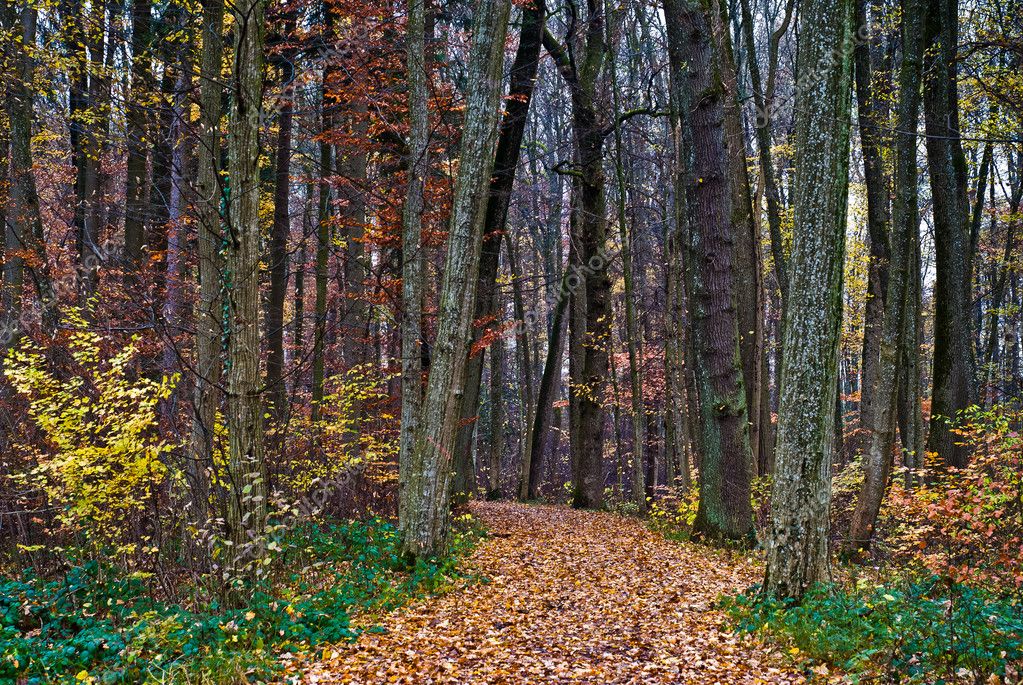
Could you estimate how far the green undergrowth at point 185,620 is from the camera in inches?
190

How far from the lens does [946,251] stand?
1149cm

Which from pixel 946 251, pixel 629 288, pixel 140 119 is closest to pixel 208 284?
pixel 140 119

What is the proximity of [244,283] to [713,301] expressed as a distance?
Result: 22.1ft

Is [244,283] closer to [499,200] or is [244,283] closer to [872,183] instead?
[499,200]

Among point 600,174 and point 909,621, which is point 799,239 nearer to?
point 909,621

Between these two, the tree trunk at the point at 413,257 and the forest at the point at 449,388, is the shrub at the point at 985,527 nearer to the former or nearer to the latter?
the forest at the point at 449,388

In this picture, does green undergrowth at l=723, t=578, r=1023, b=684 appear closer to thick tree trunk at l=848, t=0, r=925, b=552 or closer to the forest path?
the forest path

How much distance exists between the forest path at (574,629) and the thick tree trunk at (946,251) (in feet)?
14.1

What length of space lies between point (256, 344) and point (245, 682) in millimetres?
2559

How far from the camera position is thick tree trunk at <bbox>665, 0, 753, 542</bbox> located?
10.3 meters

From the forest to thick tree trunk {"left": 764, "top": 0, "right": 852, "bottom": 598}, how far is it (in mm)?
31

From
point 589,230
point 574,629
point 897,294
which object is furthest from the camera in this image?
point 589,230

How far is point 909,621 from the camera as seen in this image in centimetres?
471

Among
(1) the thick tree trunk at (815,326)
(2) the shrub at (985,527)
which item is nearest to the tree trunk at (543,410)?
(2) the shrub at (985,527)
